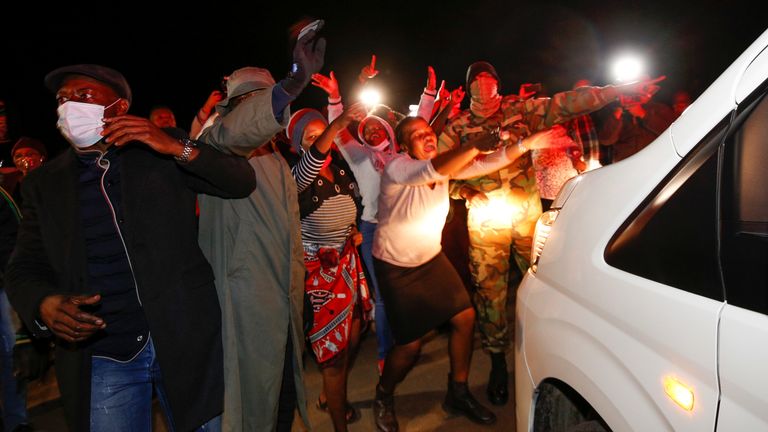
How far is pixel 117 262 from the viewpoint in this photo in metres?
1.97

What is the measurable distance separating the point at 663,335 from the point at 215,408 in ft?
5.89

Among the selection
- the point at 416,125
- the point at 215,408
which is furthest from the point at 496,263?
the point at 215,408

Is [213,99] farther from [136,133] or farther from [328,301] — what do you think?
[136,133]

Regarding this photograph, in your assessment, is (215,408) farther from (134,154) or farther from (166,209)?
(134,154)

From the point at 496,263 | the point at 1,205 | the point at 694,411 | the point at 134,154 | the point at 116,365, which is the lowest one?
the point at 496,263

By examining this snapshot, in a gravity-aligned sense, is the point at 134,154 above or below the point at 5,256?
above

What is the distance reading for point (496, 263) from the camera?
4.09 m

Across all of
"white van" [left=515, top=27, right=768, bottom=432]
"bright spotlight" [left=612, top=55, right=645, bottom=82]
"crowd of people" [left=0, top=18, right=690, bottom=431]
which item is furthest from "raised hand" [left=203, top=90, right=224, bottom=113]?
"white van" [left=515, top=27, right=768, bottom=432]

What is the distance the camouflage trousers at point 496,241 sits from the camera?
4.05m

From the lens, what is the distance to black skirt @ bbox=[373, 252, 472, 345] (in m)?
3.32

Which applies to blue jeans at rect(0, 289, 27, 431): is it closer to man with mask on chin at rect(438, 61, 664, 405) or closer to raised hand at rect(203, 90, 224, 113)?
raised hand at rect(203, 90, 224, 113)

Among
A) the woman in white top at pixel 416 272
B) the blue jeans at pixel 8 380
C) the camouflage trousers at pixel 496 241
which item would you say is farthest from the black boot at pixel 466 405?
the blue jeans at pixel 8 380

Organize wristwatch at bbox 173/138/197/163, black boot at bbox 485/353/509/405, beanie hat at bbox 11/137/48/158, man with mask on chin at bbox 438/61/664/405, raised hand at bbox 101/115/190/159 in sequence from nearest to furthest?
1. raised hand at bbox 101/115/190/159
2. wristwatch at bbox 173/138/197/163
3. black boot at bbox 485/353/509/405
4. man with mask on chin at bbox 438/61/664/405
5. beanie hat at bbox 11/137/48/158

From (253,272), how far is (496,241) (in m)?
2.46
